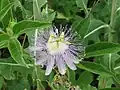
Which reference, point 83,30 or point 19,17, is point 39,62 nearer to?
point 83,30

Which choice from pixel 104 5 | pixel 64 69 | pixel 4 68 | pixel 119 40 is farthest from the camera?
pixel 104 5

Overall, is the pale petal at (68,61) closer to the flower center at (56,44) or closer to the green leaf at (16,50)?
the flower center at (56,44)

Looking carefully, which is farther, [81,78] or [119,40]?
[119,40]

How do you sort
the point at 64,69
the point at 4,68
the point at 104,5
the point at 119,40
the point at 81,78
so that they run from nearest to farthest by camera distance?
1. the point at 64,69
2. the point at 4,68
3. the point at 81,78
4. the point at 119,40
5. the point at 104,5

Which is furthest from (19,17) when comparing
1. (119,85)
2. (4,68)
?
(119,85)

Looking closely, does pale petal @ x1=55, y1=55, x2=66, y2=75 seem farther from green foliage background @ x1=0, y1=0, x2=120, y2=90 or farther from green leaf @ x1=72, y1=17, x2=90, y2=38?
green leaf @ x1=72, y1=17, x2=90, y2=38

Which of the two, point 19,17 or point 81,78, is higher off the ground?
point 19,17

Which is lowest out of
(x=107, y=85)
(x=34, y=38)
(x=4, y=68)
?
(x=107, y=85)

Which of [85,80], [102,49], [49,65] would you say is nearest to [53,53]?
[49,65]
